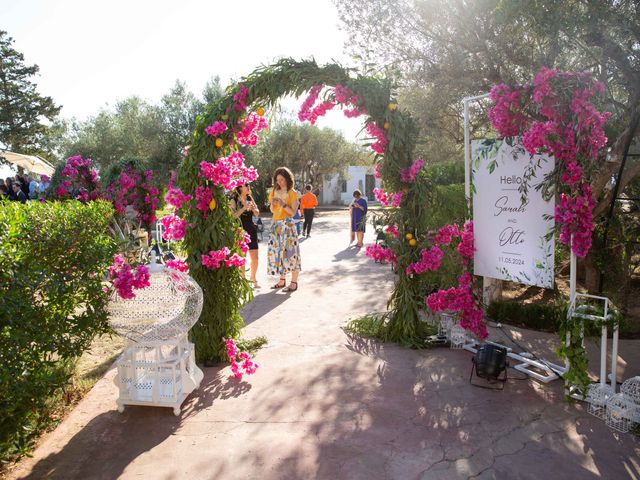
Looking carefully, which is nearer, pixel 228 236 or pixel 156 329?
pixel 156 329

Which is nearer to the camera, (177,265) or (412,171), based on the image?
(177,265)

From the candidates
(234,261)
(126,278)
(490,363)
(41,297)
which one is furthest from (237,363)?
(490,363)

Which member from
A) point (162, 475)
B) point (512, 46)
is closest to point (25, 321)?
point (162, 475)

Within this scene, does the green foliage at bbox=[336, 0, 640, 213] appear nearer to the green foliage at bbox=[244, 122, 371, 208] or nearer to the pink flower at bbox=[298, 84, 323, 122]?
the pink flower at bbox=[298, 84, 323, 122]

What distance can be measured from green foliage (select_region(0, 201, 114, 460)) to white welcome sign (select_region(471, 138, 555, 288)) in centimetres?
355

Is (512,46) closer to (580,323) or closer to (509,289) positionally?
(509,289)

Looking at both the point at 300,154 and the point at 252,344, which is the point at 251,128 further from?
the point at 300,154

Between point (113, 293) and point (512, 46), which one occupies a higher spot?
point (512, 46)

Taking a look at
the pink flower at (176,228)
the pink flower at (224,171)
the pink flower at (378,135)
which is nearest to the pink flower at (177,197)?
the pink flower at (176,228)

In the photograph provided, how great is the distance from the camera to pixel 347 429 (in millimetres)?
3551

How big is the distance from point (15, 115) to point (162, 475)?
34545 mm

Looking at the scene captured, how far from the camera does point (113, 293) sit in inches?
139

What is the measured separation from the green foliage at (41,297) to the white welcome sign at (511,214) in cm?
355

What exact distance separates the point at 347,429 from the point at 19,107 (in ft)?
113
